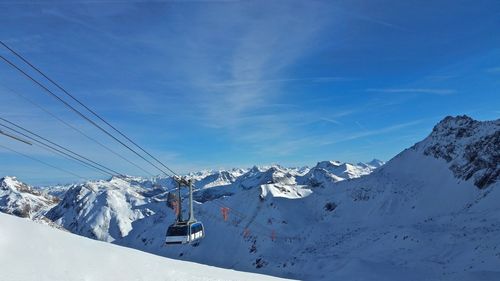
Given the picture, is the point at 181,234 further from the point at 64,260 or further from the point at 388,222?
the point at 388,222

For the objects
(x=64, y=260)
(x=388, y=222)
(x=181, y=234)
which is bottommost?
(x=64, y=260)

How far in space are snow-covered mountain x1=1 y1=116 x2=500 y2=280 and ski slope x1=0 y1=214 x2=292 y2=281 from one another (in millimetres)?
27994

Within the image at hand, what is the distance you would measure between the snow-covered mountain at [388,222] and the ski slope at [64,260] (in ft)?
91.8

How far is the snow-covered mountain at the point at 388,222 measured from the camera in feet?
139

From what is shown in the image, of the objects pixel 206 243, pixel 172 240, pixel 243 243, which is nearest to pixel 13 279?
pixel 172 240

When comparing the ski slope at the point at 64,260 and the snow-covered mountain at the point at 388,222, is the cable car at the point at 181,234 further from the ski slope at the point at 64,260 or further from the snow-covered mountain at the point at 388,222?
the ski slope at the point at 64,260

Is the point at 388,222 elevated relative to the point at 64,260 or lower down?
elevated

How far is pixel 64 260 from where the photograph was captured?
11805 mm

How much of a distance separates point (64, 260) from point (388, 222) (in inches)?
2619

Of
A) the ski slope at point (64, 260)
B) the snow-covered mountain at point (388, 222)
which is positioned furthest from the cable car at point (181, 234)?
the ski slope at point (64, 260)

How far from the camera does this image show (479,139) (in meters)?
72.9

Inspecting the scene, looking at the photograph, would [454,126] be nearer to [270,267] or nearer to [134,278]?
[270,267]

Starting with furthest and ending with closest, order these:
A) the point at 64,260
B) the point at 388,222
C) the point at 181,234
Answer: the point at 388,222 < the point at 181,234 < the point at 64,260

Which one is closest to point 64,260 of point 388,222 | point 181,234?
point 181,234
